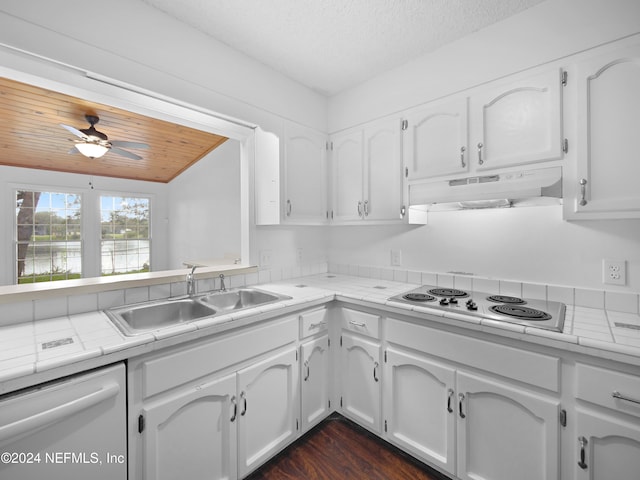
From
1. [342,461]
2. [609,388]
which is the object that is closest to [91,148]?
[342,461]

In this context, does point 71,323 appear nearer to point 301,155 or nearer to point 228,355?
point 228,355

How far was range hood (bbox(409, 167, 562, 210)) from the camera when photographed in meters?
1.36

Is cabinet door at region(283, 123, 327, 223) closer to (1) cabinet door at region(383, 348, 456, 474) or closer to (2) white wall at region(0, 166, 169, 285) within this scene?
(1) cabinet door at region(383, 348, 456, 474)

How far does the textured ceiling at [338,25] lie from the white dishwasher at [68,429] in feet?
6.07

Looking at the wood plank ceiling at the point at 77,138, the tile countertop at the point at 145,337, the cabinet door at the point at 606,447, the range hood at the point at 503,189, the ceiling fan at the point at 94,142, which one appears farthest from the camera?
the ceiling fan at the point at 94,142

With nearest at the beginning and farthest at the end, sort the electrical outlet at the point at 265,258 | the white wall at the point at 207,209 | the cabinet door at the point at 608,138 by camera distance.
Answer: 1. the cabinet door at the point at 608,138
2. the electrical outlet at the point at 265,258
3. the white wall at the point at 207,209

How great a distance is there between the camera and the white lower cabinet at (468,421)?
1.18 metres

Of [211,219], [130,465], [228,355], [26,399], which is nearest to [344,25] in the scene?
[228,355]

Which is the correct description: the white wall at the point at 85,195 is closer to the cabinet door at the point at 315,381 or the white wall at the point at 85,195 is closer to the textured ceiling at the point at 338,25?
the textured ceiling at the point at 338,25

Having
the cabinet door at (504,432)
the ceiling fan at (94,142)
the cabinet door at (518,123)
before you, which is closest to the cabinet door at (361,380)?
the cabinet door at (504,432)

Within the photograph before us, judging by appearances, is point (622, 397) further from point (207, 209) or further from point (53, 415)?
point (207, 209)

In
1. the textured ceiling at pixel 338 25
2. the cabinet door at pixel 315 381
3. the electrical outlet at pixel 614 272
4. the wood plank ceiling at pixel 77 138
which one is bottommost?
the cabinet door at pixel 315 381

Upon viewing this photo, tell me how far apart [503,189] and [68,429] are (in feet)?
6.46

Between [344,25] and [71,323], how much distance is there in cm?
213
